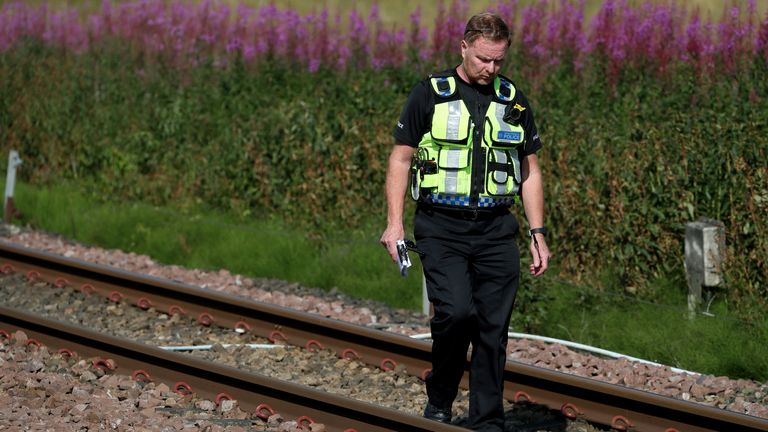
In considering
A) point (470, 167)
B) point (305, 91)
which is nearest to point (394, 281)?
point (305, 91)

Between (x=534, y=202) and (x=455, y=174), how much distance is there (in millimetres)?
506

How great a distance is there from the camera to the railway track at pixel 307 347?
747 cm

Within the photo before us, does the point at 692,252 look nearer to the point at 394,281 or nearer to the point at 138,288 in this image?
the point at 394,281

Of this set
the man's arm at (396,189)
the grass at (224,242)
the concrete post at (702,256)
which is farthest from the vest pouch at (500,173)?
the grass at (224,242)

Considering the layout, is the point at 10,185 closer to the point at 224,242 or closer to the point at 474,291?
the point at 224,242

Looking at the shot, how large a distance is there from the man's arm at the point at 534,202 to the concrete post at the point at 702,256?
12.0 ft

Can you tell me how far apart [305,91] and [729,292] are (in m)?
6.93

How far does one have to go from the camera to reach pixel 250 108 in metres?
16.0

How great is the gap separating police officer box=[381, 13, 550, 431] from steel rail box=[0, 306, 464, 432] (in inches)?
17.7

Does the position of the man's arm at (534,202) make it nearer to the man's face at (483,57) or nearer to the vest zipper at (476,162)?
the vest zipper at (476,162)

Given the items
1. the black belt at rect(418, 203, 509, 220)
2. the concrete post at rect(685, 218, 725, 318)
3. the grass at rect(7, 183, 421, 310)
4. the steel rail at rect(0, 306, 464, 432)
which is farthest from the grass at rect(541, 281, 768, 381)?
the black belt at rect(418, 203, 509, 220)

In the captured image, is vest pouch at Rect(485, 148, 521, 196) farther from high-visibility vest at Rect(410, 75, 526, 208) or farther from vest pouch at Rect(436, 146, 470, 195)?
vest pouch at Rect(436, 146, 470, 195)

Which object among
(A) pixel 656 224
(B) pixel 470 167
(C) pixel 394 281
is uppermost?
(B) pixel 470 167

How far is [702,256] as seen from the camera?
408 inches
